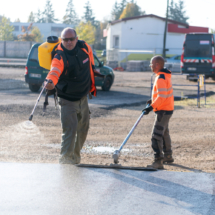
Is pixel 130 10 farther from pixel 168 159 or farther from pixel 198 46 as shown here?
pixel 168 159

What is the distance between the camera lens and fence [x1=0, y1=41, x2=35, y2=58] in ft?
175

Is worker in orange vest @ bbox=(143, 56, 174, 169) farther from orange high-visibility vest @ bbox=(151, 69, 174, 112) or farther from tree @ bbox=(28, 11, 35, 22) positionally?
tree @ bbox=(28, 11, 35, 22)

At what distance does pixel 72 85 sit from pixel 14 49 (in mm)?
51061

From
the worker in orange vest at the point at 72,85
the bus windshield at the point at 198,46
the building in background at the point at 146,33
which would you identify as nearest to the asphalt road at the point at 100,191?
the worker in orange vest at the point at 72,85

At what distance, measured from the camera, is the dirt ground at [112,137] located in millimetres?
6340

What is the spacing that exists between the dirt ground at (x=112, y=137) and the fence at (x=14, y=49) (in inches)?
1698

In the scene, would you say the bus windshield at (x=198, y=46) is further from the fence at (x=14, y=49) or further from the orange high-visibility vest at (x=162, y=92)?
the fence at (x=14, y=49)

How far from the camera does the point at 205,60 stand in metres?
22.8

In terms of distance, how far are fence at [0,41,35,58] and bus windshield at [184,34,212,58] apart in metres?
34.0

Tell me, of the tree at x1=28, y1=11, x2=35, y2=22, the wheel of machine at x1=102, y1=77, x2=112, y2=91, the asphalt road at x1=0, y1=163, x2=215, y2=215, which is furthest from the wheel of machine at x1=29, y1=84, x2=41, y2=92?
the tree at x1=28, y1=11, x2=35, y2=22

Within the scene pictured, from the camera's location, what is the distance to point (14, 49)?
53938 mm

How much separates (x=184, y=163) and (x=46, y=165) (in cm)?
249

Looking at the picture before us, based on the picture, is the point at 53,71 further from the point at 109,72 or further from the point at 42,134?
the point at 109,72

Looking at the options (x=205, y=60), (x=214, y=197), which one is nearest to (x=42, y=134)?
(x=214, y=197)
